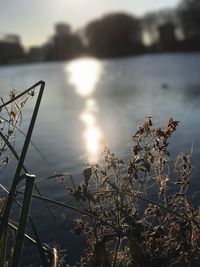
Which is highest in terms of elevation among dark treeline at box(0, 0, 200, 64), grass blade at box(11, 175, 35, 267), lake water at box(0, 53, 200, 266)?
dark treeline at box(0, 0, 200, 64)

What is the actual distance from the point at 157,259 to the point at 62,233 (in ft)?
14.2

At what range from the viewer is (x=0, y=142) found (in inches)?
219

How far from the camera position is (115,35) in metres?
152

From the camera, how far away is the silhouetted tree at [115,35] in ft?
490

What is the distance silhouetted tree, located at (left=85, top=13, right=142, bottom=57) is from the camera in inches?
5881

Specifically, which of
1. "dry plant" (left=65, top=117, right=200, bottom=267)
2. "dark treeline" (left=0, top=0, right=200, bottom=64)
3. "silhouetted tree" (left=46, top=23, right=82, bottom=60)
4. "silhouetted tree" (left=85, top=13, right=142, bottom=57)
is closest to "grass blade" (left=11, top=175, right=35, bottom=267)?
"dry plant" (left=65, top=117, right=200, bottom=267)

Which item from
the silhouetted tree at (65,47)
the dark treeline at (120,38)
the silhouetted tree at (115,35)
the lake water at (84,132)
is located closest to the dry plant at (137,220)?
the lake water at (84,132)

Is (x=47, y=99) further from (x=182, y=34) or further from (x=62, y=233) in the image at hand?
(x=182, y=34)

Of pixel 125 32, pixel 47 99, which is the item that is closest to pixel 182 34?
pixel 125 32

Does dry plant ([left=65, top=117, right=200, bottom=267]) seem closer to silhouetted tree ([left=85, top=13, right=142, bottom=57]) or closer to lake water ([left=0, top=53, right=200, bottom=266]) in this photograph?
lake water ([left=0, top=53, right=200, bottom=266])

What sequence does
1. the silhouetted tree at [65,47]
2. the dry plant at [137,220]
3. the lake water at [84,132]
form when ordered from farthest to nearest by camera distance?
1. the silhouetted tree at [65,47]
2. the lake water at [84,132]
3. the dry plant at [137,220]

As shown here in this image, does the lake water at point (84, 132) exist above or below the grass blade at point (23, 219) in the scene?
above

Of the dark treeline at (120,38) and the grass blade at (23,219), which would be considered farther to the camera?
the dark treeline at (120,38)

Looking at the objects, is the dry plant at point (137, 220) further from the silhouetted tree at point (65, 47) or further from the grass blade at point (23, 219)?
the silhouetted tree at point (65, 47)
